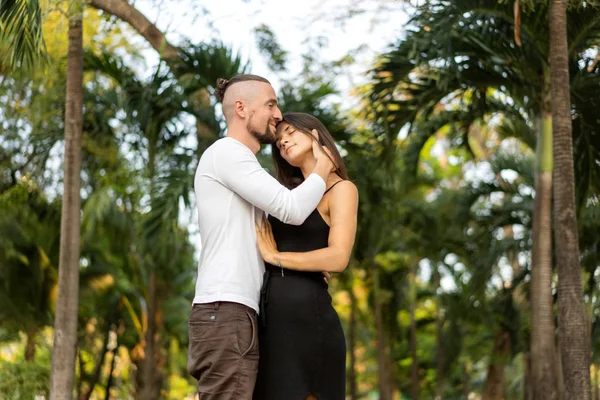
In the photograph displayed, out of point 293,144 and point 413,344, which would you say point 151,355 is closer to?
point 413,344

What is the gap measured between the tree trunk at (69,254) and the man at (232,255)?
5.35 metres

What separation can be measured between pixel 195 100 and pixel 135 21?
1.22m

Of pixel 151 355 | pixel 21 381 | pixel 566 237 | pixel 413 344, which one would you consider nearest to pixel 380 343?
pixel 413 344

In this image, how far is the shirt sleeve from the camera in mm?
3125

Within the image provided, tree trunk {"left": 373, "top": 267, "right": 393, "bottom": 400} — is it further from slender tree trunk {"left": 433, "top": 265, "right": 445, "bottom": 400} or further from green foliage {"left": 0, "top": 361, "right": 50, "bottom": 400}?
green foliage {"left": 0, "top": 361, "right": 50, "bottom": 400}

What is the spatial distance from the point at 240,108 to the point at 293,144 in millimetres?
262

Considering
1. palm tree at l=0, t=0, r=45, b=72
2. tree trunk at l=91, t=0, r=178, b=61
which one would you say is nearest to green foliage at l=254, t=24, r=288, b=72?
tree trunk at l=91, t=0, r=178, b=61

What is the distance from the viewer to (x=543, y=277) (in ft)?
29.9

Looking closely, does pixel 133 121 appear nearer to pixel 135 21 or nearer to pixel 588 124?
pixel 135 21

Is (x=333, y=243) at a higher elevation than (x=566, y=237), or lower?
lower

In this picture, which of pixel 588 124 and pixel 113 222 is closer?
pixel 588 124

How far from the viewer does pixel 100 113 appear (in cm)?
1094

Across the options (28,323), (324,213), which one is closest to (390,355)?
(28,323)

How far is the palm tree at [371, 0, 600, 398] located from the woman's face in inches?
173
